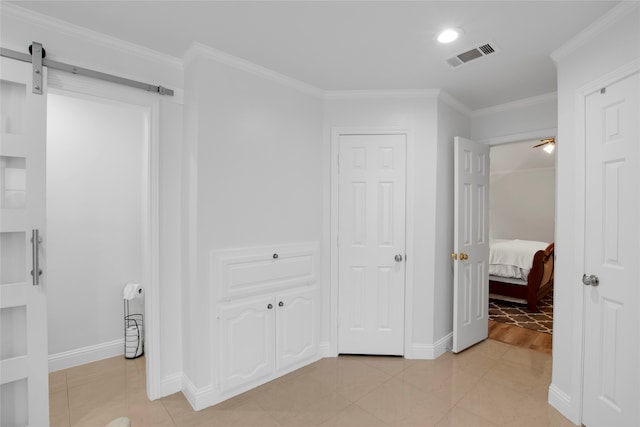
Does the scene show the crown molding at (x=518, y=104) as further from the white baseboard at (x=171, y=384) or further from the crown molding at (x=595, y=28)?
the white baseboard at (x=171, y=384)

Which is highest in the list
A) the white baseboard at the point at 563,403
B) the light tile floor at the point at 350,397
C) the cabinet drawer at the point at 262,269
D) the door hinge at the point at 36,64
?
the door hinge at the point at 36,64

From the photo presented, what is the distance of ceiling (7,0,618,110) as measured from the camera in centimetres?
176

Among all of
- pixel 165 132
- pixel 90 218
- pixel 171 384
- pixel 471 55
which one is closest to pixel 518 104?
pixel 471 55

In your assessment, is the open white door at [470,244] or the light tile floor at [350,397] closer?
the light tile floor at [350,397]

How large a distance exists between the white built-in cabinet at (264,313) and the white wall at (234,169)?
0.09m

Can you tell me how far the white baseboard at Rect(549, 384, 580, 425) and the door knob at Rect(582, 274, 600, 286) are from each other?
0.80 m

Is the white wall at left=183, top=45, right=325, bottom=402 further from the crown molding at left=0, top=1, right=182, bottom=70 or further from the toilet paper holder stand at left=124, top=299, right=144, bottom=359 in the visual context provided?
the toilet paper holder stand at left=124, top=299, right=144, bottom=359

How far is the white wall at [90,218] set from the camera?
2701 millimetres

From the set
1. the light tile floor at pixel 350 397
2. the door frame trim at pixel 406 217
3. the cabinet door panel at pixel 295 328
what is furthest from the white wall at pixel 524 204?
the cabinet door panel at pixel 295 328

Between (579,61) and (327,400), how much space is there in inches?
110

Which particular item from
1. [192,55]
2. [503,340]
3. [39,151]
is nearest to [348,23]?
[192,55]

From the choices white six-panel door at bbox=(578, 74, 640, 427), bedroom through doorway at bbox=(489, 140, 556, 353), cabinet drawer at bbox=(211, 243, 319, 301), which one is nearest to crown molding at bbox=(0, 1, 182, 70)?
cabinet drawer at bbox=(211, 243, 319, 301)

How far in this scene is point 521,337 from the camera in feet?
11.3

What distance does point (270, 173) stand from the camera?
2.56 m
